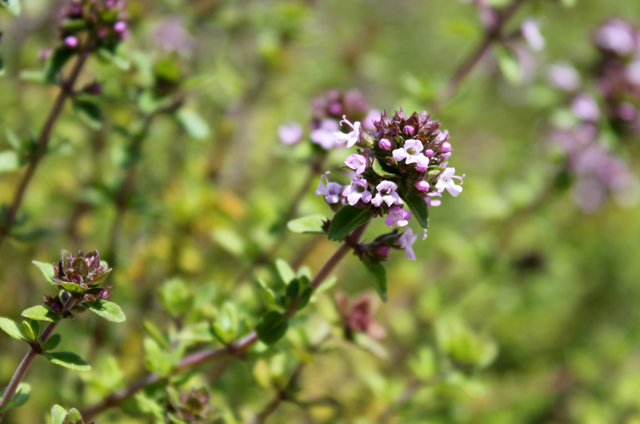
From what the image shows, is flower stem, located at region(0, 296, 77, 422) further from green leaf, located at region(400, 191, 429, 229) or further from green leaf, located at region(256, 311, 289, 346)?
green leaf, located at region(400, 191, 429, 229)

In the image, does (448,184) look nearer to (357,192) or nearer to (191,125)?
(357,192)

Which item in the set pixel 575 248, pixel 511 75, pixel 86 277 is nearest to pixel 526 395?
pixel 575 248

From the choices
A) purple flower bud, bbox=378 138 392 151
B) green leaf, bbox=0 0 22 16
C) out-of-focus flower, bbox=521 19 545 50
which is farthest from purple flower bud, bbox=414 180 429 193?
out-of-focus flower, bbox=521 19 545 50

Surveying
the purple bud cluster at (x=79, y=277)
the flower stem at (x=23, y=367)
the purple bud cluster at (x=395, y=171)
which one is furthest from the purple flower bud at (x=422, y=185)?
the flower stem at (x=23, y=367)

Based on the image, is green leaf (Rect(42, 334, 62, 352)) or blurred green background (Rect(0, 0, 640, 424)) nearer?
green leaf (Rect(42, 334, 62, 352))

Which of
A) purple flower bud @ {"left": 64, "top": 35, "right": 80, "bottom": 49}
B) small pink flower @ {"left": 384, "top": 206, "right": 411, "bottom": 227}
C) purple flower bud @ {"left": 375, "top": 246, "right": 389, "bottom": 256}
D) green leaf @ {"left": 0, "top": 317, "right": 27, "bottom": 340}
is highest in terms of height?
purple flower bud @ {"left": 64, "top": 35, "right": 80, "bottom": 49}

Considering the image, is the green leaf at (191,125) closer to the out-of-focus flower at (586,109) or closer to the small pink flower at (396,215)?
the small pink flower at (396,215)

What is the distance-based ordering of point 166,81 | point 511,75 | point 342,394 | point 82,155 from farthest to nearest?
point 82,155
point 342,394
point 511,75
point 166,81

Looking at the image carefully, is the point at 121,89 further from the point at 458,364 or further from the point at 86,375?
the point at 458,364
